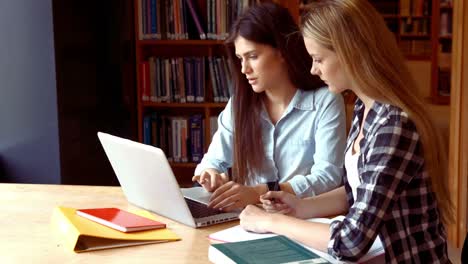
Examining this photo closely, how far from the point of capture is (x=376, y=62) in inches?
50.1

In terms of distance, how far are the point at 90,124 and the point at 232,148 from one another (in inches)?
50.2

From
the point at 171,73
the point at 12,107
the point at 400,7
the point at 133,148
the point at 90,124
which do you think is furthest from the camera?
the point at 400,7

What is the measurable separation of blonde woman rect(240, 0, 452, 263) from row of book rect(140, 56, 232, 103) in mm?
2151

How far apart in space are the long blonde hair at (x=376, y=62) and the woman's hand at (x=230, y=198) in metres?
0.46

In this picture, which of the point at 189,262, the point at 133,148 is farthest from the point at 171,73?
the point at 189,262

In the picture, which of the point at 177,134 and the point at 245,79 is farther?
the point at 177,134

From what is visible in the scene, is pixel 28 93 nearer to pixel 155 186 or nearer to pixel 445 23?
pixel 155 186

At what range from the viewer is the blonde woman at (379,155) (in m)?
1.19

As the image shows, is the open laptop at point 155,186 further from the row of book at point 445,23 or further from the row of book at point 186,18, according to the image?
the row of book at point 445,23

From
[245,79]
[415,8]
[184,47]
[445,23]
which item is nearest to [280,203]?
[245,79]

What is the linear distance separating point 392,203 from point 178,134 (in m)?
2.51

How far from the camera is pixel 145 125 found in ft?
11.9

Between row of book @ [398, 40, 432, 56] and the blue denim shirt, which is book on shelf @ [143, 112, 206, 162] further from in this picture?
row of book @ [398, 40, 432, 56]

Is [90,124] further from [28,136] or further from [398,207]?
[398,207]
